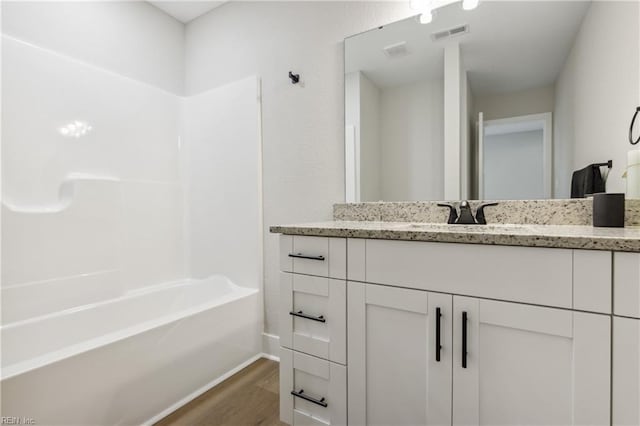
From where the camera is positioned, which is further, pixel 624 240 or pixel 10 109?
pixel 10 109

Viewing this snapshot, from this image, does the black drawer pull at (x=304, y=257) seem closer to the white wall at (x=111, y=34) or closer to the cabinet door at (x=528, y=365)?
the cabinet door at (x=528, y=365)

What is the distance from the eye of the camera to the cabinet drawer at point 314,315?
Answer: 4.01 feet

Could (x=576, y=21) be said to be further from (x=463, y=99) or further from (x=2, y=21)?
(x=2, y=21)

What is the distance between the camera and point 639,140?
3.62ft


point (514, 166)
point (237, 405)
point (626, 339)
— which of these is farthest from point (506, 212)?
point (237, 405)

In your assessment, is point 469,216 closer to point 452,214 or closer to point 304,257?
point 452,214

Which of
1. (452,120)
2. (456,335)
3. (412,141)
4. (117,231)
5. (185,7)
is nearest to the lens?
(456,335)

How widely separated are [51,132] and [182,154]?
2.93ft

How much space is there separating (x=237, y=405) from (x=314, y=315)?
2.61 ft

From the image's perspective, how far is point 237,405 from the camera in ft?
5.43

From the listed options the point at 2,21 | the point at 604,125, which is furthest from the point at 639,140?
the point at 2,21

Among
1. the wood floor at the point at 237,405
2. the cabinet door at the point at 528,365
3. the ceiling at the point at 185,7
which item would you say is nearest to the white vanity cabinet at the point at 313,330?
the wood floor at the point at 237,405

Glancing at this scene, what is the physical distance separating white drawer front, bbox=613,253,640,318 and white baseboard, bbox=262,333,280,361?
71.5 inches

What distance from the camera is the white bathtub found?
1.20 meters
